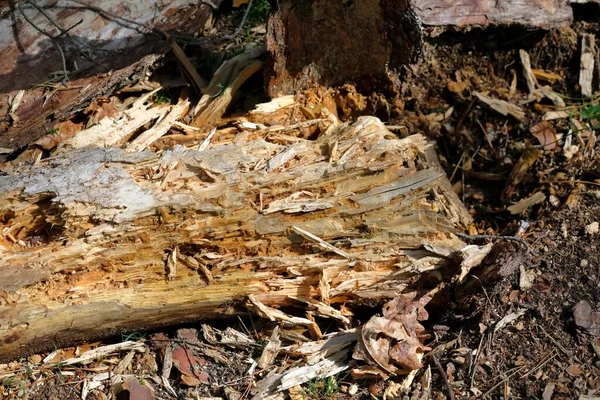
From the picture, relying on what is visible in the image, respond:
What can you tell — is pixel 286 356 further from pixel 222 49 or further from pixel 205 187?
pixel 222 49

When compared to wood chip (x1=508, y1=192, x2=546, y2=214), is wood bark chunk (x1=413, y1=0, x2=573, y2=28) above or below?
above

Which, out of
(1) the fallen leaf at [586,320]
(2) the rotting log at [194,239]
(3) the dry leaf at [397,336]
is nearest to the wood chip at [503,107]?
(2) the rotting log at [194,239]

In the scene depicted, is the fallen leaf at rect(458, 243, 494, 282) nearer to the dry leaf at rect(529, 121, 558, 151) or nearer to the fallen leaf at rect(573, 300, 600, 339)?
the fallen leaf at rect(573, 300, 600, 339)

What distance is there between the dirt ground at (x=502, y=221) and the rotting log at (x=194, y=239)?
0.25 metres

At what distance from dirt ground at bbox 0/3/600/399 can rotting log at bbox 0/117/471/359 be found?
0.25 metres

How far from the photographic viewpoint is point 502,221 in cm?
327

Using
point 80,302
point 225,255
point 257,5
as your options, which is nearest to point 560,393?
point 225,255

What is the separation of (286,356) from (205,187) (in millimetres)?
868

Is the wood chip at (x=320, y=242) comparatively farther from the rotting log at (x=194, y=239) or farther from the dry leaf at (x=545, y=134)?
the dry leaf at (x=545, y=134)

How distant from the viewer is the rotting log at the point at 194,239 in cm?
274

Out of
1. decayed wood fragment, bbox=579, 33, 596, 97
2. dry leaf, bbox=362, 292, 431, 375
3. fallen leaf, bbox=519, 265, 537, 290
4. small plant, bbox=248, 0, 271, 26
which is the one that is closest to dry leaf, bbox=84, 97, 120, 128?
small plant, bbox=248, 0, 271, 26

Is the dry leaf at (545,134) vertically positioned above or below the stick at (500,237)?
above

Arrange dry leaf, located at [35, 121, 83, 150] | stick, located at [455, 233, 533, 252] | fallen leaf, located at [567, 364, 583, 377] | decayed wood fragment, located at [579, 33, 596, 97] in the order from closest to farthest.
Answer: fallen leaf, located at [567, 364, 583, 377] < stick, located at [455, 233, 533, 252] < dry leaf, located at [35, 121, 83, 150] < decayed wood fragment, located at [579, 33, 596, 97]

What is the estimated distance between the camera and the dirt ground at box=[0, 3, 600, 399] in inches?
103
